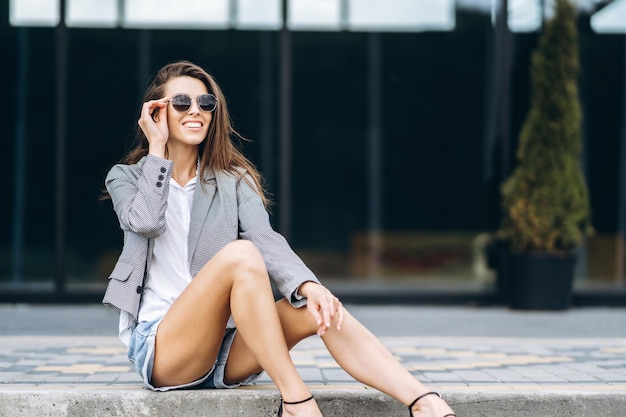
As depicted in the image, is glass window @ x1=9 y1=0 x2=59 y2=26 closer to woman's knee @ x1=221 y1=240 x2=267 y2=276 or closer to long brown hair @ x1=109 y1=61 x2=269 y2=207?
long brown hair @ x1=109 y1=61 x2=269 y2=207

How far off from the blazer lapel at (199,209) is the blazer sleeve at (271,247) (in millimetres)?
118

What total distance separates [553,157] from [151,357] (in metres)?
4.81

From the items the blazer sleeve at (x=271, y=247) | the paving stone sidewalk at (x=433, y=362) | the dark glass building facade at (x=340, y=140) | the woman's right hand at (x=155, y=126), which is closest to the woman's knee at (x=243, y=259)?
the blazer sleeve at (x=271, y=247)

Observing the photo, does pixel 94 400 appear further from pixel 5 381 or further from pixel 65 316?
pixel 65 316

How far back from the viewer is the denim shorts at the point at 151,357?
10.1 feet

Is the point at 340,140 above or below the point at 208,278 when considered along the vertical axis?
above

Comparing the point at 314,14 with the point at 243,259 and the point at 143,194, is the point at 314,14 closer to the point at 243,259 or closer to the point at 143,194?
the point at 143,194

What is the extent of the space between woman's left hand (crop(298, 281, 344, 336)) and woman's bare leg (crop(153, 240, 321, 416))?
0.13 m

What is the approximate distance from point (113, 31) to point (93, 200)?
1512 millimetres

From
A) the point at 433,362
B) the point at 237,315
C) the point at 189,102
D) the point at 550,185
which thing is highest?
the point at 189,102

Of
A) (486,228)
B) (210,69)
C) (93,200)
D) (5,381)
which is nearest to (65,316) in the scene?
(93,200)

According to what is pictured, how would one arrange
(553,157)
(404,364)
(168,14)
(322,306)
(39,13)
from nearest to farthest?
(322,306) < (404,364) < (553,157) < (39,13) < (168,14)

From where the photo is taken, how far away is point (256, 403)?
3.20 m

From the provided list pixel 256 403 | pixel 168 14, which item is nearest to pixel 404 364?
pixel 256 403
